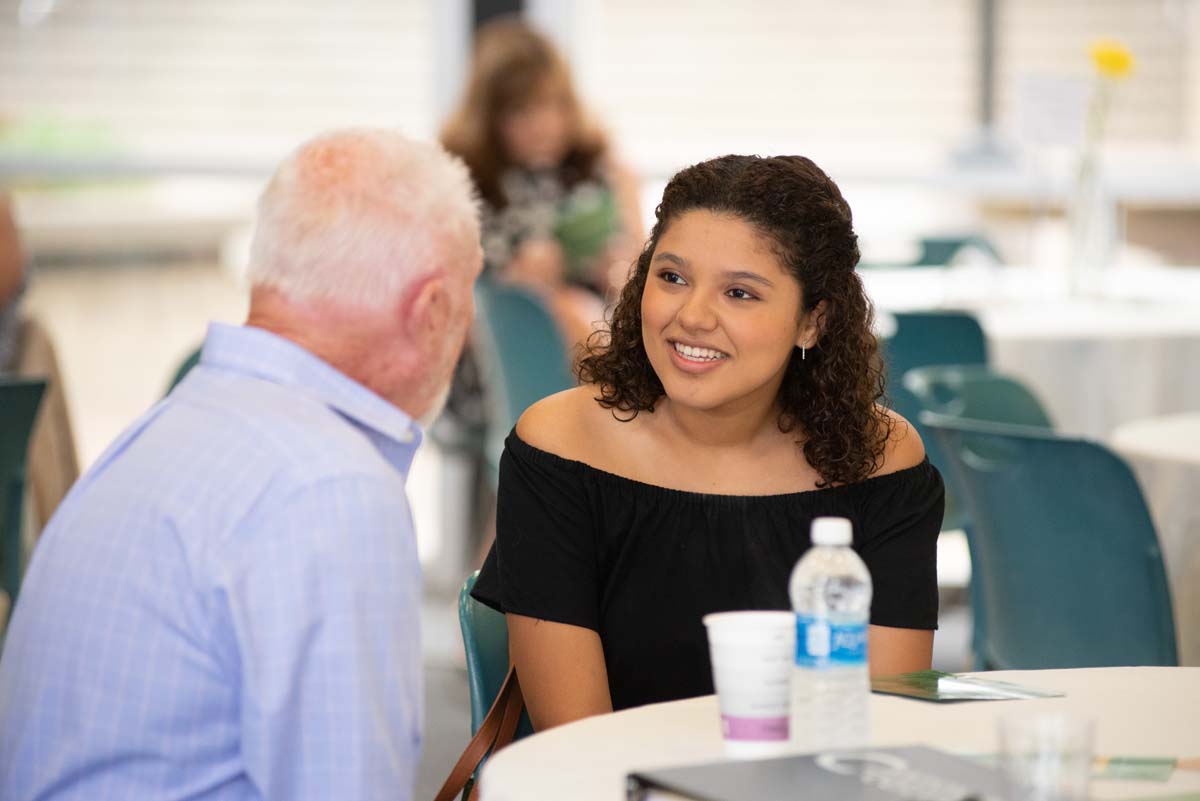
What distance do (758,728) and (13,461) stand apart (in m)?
2.13

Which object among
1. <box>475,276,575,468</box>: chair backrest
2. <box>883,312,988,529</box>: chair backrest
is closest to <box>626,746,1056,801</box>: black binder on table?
<box>883,312,988,529</box>: chair backrest

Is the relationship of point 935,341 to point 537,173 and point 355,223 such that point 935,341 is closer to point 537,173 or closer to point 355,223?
point 537,173

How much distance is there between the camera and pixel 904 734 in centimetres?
152

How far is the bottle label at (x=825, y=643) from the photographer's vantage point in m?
1.43

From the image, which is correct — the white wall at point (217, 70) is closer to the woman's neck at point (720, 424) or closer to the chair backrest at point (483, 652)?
the woman's neck at point (720, 424)

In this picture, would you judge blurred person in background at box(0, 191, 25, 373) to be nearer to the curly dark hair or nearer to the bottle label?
the curly dark hair

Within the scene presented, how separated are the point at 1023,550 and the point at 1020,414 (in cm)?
72

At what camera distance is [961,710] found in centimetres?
161

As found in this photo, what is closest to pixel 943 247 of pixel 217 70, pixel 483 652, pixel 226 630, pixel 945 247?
pixel 945 247

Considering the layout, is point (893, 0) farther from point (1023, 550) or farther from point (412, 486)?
point (1023, 550)

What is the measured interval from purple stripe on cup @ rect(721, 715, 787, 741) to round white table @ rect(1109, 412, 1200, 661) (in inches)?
70.2

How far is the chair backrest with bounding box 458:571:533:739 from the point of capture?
1.97m

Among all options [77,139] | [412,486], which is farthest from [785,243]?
[77,139]

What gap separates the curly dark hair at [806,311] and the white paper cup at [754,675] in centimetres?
65
